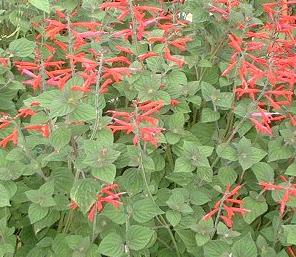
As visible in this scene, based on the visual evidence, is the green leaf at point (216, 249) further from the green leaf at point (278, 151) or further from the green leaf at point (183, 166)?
the green leaf at point (278, 151)

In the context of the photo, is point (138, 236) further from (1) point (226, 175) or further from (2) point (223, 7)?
(2) point (223, 7)

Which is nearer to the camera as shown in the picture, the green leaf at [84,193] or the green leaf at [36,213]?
→ the green leaf at [84,193]

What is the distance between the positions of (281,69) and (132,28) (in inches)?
23.9

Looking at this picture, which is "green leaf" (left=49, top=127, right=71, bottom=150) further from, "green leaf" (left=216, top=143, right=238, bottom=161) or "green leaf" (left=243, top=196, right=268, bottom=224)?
"green leaf" (left=243, top=196, right=268, bottom=224)

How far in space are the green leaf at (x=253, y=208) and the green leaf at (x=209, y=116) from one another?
14.4 inches

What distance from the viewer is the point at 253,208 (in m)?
2.18

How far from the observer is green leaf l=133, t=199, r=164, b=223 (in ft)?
6.50

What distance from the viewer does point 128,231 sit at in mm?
1994

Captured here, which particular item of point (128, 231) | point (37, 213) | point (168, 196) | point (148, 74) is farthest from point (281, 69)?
point (37, 213)

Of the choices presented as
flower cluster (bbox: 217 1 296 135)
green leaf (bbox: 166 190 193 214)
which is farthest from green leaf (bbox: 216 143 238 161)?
green leaf (bbox: 166 190 193 214)

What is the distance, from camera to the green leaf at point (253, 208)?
7.08 feet

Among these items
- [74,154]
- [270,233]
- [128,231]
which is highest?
[74,154]

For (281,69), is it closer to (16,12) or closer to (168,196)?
(168,196)

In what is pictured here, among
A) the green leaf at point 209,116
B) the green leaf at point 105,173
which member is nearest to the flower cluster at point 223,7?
the green leaf at point 209,116
